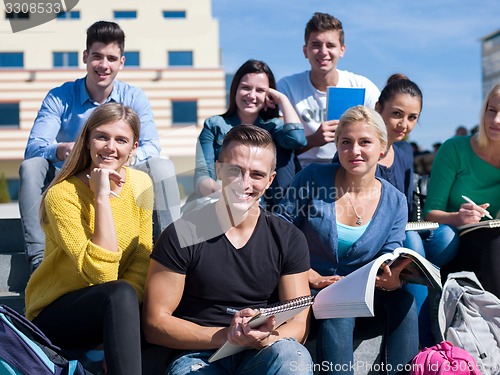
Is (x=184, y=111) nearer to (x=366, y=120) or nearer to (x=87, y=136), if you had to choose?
(x=366, y=120)

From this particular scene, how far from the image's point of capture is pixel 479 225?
2963 millimetres

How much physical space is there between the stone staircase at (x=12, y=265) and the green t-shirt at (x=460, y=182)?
80.4 inches

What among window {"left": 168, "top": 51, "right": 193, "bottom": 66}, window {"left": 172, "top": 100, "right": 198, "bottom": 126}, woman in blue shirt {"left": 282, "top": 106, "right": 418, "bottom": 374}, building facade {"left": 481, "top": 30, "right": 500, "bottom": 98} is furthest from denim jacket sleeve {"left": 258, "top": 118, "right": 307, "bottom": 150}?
building facade {"left": 481, "top": 30, "right": 500, "bottom": 98}

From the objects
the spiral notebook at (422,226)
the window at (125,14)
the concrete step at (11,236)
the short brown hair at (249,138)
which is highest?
the window at (125,14)

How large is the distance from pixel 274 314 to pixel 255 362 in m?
0.24

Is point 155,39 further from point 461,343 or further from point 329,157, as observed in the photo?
point 461,343

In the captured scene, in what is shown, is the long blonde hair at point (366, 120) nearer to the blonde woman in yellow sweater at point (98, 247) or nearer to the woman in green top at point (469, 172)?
the woman in green top at point (469, 172)

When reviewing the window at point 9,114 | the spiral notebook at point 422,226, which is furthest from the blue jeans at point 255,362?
the window at point 9,114

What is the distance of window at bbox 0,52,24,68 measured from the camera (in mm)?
23625

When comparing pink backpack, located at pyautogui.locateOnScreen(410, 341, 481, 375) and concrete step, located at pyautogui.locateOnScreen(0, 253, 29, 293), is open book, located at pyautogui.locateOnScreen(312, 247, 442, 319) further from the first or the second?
concrete step, located at pyautogui.locateOnScreen(0, 253, 29, 293)

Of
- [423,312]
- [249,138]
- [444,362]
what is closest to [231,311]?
[249,138]

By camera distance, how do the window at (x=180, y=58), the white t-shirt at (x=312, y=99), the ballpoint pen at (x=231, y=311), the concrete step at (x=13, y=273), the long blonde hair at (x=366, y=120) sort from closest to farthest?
the ballpoint pen at (x=231, y=311) → the long blonde hair at (x=366, y=120) → the concrete step at (x=13, y=273) → the white t-shirt at (x=312, y=99) → the window at (x=180, y=58)

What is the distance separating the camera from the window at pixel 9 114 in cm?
2409

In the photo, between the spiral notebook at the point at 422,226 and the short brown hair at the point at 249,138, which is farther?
the spiral notebook at the point at 422,226
